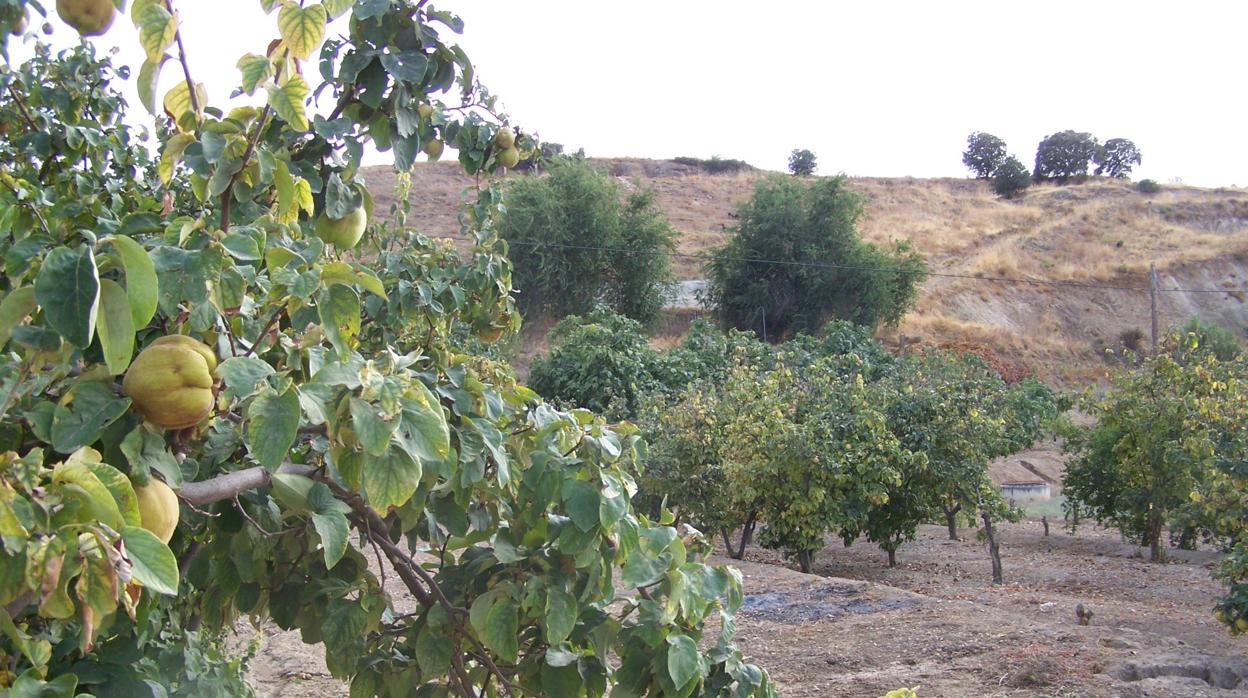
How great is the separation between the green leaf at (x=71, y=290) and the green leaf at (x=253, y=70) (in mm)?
528

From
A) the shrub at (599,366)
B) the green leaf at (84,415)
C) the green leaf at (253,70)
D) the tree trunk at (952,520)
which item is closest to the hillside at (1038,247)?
the shrub at (599,366)

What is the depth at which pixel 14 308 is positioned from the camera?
3.18 ft

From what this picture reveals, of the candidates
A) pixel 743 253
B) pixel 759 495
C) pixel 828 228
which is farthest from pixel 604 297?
pixel 759 495

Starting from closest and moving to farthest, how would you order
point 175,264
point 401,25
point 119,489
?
point 119,489
point 175,264
point 401,25

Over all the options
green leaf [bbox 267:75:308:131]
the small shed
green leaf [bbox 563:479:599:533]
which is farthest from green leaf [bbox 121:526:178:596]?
the small shed

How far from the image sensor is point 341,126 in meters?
1.71

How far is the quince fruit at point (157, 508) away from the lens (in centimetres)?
107

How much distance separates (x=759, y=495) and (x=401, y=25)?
7.79 metres

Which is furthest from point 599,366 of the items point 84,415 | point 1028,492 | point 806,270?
point 84,415

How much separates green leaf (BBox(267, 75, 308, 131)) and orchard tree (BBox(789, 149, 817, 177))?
54.1 meters

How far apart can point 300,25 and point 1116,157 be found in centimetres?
6038

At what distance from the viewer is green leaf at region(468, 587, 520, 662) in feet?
5.58

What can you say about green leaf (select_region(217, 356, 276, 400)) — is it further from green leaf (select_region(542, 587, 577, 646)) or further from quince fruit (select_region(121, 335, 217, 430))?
green leaf (select_region(542, 587, 577, 646))

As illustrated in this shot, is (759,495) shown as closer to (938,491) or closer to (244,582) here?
(938,491)
